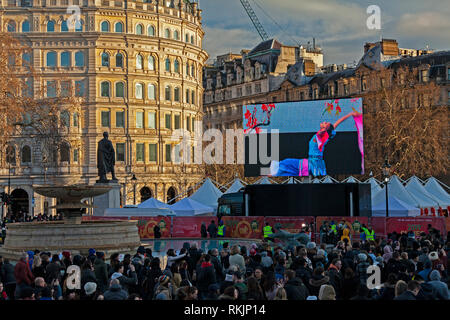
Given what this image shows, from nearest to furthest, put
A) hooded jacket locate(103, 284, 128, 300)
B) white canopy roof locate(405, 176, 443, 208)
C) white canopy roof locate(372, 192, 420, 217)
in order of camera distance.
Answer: hooded jacket locate(103, 284, 128, 300), white canopy roof locate(372, 192, 420, 217), white canopy roof locate(405, 176, 443, 208)

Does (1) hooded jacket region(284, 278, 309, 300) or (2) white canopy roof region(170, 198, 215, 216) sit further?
(2) white canopy roof region(170, 198, 215, 216)

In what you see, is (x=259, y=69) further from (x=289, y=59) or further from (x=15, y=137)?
(x=15, y=137)

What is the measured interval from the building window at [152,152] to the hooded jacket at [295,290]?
58859 millimetres

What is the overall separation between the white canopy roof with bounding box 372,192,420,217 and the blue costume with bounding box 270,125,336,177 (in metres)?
4.47

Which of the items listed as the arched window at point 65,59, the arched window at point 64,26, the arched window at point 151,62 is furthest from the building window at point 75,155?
the arched window at point 64,26

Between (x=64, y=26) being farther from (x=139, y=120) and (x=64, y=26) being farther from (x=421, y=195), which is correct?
(x=421, y=195)

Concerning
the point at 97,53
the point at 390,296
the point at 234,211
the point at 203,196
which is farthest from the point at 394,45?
the point at 390,296

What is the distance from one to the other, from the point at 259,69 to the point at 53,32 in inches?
1358

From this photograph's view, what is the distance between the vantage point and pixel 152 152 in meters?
69.1

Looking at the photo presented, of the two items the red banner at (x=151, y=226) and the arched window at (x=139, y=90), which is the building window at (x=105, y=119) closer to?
the arched window at (x=139, y=90)

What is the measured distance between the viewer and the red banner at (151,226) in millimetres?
33438

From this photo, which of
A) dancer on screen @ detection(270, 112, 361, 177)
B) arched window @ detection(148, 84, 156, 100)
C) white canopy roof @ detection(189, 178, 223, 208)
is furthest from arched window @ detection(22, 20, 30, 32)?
dancer on screen @ detection(270, 112, 361, 177)

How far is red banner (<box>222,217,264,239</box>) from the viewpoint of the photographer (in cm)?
3122

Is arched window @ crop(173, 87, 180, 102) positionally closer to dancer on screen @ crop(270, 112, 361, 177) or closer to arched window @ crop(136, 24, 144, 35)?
arched window @ crop(136, 24, 144, 35)
